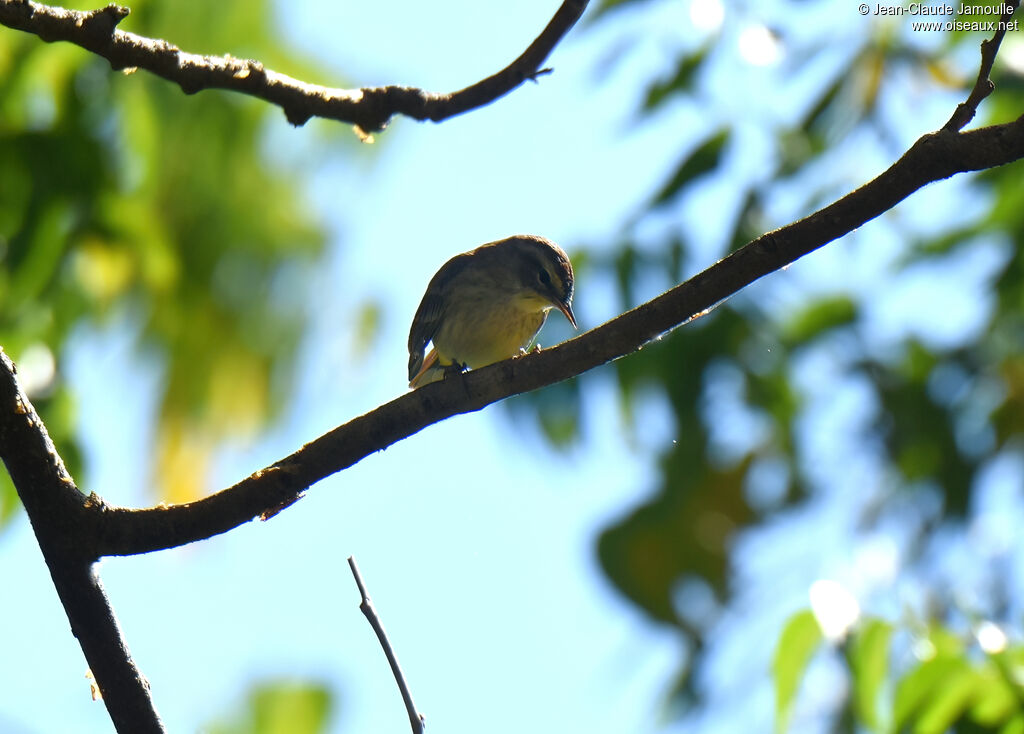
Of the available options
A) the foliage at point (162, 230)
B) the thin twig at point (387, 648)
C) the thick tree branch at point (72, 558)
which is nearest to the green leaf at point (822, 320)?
the foliage at point (162, 230)

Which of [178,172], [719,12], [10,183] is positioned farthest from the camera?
[178,172]

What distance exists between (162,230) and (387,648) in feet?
23.4

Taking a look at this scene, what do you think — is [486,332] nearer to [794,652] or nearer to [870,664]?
[794,652]

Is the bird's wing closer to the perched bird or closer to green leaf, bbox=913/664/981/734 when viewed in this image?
the perched bird

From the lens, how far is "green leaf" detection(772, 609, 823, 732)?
125 inches

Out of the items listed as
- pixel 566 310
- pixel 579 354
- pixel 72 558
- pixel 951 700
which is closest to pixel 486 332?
pixel 566 310

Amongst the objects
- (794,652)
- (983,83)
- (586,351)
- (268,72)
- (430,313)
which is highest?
(268,72)

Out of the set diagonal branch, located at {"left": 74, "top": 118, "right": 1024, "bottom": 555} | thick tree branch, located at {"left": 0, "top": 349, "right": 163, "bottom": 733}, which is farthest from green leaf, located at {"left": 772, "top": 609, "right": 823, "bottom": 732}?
thick tree branch, located at {"left": 0, "top": 349, "right": 163, "bottom": 733}

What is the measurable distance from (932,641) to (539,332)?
93.7 inches

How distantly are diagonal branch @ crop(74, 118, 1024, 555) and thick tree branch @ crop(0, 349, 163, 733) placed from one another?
56mm

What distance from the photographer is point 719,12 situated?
4672 mm

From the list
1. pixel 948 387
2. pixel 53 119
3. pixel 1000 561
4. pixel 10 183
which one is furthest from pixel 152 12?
Result: pixel 1000 561

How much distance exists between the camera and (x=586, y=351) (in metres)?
2.42

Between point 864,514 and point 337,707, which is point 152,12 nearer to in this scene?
point 337,707
